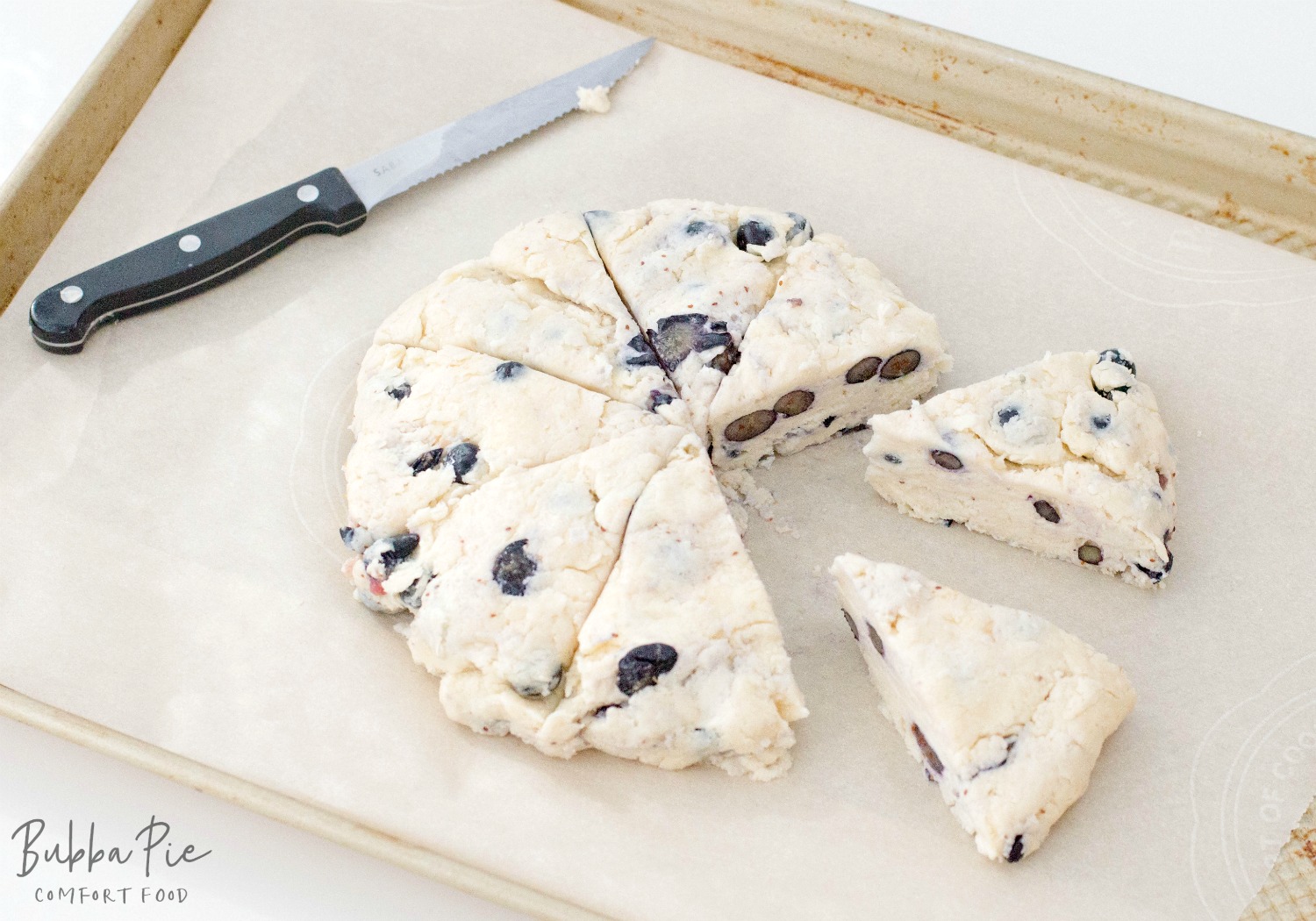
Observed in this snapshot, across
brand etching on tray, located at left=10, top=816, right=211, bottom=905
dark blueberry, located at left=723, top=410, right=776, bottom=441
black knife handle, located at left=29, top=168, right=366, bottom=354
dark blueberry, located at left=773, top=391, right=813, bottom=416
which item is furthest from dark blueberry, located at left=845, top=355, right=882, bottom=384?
brand etching on tray, located at left=10, top=816, right=211, bottom=905

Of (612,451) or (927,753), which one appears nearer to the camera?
(927,753)

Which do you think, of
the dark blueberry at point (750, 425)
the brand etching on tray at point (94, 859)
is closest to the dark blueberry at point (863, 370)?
the dark blueberry at point (750, 425)

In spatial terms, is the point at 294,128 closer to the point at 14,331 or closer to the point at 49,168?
the point at 49,168

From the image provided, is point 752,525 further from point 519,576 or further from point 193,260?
point 193,260

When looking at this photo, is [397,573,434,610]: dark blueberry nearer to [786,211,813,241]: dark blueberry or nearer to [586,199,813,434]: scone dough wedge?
[586,199,813,434]: scone dough wedge

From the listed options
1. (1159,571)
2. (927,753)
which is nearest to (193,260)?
(927,753)

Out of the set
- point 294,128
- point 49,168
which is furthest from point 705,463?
point 49,168
